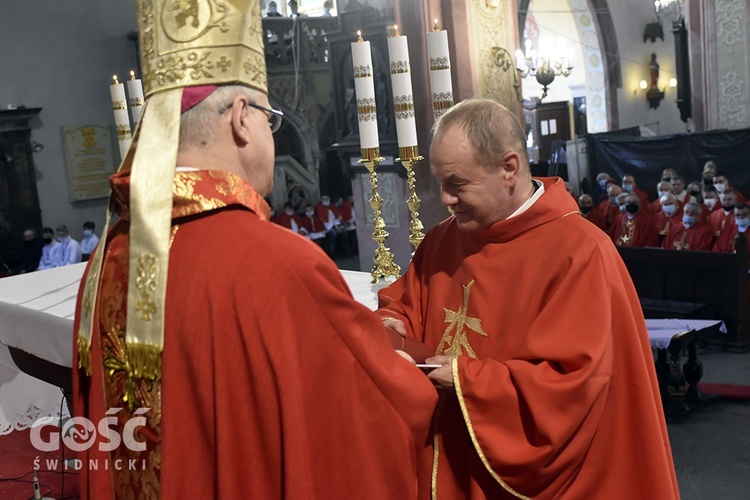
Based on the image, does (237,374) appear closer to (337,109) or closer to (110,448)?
(110,448)

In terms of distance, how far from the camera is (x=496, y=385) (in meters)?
2.04

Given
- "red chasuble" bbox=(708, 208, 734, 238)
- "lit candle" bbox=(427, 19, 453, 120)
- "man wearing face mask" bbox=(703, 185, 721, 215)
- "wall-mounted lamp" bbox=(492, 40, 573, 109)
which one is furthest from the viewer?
"man wearing face mask" bbox=(703, 185, 721, 215)

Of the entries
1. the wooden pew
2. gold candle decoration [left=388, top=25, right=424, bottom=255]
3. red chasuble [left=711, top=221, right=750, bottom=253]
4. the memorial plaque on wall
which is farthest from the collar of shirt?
the memorial plaque on wall

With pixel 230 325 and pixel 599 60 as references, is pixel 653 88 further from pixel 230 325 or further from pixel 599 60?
pixel 230 325

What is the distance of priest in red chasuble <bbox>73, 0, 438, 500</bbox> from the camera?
162cm

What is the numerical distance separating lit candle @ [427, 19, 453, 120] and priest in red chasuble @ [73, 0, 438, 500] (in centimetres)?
139

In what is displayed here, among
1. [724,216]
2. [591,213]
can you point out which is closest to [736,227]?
[724,216]

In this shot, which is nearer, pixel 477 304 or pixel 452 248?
pixel 477 304

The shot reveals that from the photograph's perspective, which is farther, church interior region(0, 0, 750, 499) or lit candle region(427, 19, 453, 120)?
church interior region(0, 0, 750, 499)

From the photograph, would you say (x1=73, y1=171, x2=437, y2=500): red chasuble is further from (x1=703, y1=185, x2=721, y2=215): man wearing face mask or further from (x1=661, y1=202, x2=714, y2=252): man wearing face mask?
(x1=703, y1=185, x2=721, y2=215): man wearing face mask

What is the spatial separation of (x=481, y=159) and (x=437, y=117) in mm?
531

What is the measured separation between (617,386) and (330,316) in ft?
2.93

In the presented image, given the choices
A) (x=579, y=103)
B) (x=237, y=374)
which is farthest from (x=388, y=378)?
(x=579, y=103)

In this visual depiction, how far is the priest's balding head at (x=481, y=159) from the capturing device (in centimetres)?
219
